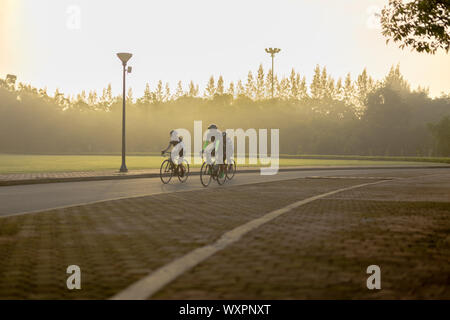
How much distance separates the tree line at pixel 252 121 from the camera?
7162 cm

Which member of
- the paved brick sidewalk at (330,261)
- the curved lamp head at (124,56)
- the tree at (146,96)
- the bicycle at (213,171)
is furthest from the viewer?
the tree at (146,96)

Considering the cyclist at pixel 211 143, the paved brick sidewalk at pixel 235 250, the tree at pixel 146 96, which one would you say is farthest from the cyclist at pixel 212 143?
the tree at pixel 146 96

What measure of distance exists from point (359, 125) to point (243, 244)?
70.4 meters

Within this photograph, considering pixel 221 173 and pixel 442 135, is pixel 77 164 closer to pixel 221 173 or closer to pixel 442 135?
pixel 221 173

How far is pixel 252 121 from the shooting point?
83812mm

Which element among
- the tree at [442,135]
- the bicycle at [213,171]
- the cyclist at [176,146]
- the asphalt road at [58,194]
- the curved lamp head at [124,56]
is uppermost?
the curved lamp head at [124,56]

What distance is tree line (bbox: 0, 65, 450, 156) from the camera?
71.6 metres

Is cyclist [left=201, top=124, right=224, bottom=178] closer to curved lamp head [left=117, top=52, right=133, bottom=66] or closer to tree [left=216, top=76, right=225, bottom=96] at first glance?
curved lamp head [left=117, top=52, right=133, bottom=66]

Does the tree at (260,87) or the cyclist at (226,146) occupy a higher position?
the tree at (260,87)

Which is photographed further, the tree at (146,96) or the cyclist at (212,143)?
the tree at (146,96)

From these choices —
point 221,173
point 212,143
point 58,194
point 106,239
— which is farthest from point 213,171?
point 106,239

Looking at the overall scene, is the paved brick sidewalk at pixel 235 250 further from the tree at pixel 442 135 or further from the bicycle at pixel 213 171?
the tree at pixel 442 135

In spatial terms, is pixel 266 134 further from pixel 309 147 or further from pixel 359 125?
pixel 359 125

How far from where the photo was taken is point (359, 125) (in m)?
74.3
